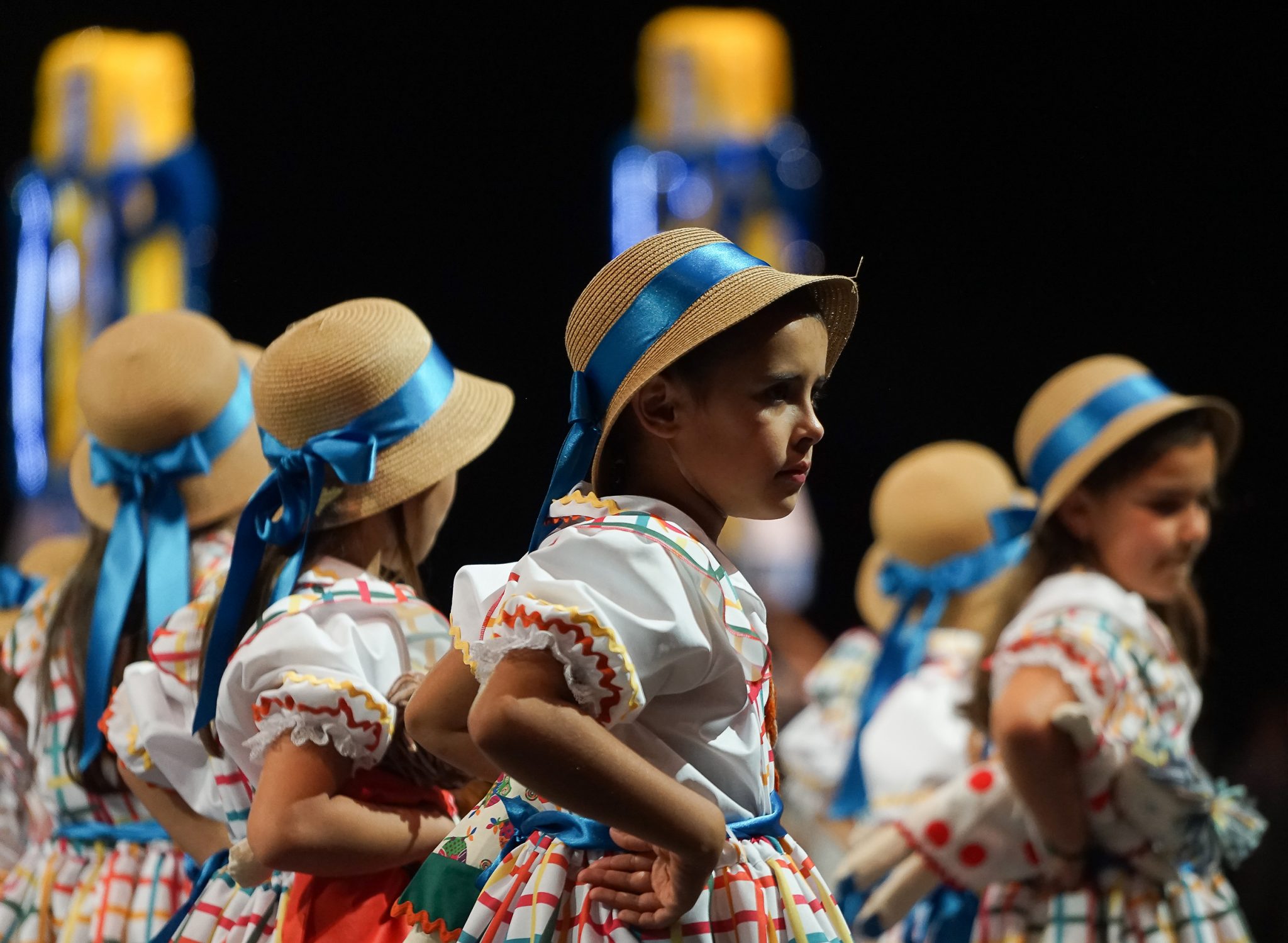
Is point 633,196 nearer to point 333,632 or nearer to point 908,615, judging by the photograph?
point 908,615

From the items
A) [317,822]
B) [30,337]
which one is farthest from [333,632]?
[30,337]

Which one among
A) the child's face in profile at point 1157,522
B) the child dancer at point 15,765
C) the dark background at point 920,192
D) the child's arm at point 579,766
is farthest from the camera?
the dark background at point 920,192

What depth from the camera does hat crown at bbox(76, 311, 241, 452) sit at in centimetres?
266

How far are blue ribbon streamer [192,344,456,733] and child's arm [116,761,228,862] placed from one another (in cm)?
29

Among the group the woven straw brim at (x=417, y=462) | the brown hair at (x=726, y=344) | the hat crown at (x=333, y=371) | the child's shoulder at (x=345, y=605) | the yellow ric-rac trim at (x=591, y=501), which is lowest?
the child's shoulder at (x=345, y=605)

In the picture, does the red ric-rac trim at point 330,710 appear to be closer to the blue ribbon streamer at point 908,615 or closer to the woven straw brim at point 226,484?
the woven straw brim at point 226,484

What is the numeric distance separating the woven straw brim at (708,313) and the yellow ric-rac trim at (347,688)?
456mm

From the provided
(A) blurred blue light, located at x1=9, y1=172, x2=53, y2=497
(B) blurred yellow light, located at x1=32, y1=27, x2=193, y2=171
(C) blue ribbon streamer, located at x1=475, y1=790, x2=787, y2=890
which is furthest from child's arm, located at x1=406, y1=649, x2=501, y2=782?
(A) blurred blue light, located at x1=9, y1=172, x2=53, y2=497

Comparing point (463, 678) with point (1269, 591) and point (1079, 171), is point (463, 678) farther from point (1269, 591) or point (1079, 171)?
point (1269, 591)

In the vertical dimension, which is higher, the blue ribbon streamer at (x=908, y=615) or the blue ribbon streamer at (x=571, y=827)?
the blue ribbon streamer at (x=571, y=827)

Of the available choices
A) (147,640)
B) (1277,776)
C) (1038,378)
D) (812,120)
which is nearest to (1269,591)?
(1277,776)

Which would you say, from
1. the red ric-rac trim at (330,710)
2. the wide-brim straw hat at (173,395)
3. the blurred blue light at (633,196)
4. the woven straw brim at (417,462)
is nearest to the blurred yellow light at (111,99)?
the blurred blue light at (633,196)

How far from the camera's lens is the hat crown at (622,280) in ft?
5.32

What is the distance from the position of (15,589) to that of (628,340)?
2835mm
